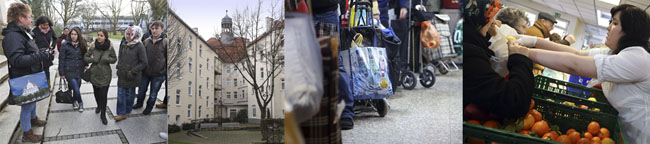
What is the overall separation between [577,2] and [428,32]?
1.98 feet

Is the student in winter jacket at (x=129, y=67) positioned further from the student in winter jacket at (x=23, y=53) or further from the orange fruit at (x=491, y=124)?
the orange fruit at (x=491, y=124)

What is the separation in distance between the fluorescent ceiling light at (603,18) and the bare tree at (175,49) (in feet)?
5.24

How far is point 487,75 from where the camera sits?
6.84 ft

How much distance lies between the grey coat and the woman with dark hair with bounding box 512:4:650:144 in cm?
166

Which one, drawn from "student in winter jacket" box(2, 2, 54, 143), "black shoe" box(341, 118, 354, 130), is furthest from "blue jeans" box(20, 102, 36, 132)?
"black shoe" box(341, 118, 354, 130)

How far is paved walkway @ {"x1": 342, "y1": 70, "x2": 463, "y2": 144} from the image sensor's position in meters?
2.15

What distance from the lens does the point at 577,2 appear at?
218 centimetres

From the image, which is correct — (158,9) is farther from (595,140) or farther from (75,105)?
(595,140)

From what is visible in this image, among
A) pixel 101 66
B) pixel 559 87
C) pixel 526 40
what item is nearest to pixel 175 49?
pixel 101 66

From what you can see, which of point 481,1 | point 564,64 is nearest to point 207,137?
point 481,1

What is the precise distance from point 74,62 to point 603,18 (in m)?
2.25

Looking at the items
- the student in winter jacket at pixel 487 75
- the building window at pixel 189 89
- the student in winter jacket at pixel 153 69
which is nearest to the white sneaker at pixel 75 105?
the student in winter jacket at pixel 153 69

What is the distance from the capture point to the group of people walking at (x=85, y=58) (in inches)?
93.5

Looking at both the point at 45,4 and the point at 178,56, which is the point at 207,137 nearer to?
the point at 178,56
